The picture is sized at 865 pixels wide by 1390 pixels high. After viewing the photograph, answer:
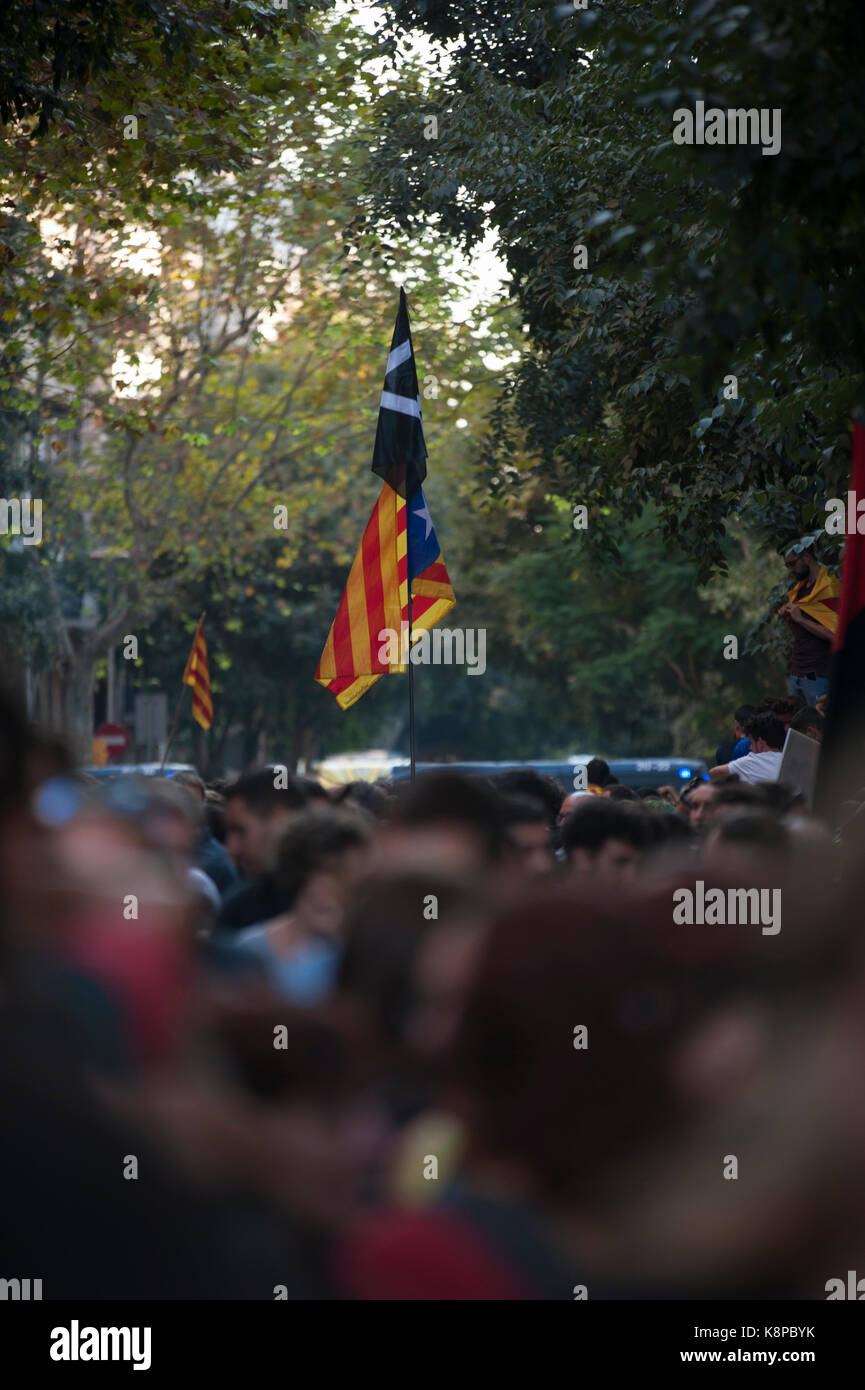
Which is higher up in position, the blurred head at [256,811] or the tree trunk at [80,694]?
the tree trunk at [80,694]

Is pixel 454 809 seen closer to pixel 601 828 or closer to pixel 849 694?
pixel 601 828

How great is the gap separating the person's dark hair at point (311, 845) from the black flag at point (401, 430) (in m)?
4.93

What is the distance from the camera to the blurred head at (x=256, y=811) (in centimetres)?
545

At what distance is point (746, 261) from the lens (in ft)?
14.5

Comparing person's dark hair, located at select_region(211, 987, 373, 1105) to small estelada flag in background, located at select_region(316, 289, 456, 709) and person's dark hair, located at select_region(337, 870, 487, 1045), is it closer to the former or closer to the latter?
person's dark hair, located at select_region(337, 870, 487, 1045)

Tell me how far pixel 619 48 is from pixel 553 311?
26.3ft

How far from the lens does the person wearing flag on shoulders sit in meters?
9.74

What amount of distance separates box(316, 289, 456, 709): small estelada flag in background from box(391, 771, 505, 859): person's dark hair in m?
4.78

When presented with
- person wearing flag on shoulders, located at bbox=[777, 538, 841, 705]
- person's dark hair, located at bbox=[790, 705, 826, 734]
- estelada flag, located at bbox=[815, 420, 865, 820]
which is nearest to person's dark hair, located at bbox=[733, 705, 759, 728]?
person wearing flag on shoulders, located at bbox=[777, 538, 841, 705]

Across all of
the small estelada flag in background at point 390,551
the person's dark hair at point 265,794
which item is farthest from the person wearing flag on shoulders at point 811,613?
the person's dark hair at point 265,794

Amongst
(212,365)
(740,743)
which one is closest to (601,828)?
(740,743)

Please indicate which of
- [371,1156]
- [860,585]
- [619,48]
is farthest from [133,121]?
[371,1156]

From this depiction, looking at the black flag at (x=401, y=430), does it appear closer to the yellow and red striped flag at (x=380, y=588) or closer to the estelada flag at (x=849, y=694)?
the yellow and red striped flag at (x=380, y=588)

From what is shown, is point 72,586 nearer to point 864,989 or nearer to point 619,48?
point 619,48
